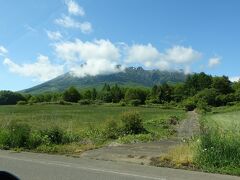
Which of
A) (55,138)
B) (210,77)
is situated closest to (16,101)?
(210,77)

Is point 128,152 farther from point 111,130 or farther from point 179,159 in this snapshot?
point 111,130

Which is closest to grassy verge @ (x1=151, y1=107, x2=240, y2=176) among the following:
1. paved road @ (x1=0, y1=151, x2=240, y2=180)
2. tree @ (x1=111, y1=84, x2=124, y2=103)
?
paved road @ (x1=0, y1=151, x2=240, y2=180)

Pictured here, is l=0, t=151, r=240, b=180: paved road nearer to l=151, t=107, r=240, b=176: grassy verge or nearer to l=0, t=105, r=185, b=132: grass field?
l=151, t=107, r=240, b=176: grassy verge

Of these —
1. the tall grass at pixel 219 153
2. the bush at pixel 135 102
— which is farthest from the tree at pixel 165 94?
the tall grass at pixel 219 153

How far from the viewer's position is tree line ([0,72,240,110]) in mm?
137625

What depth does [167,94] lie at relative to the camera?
16212cm

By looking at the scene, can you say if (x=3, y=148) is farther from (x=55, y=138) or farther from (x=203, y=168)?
(x=203, y=168)

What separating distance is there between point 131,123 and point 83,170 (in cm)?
1425

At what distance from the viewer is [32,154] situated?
17094 millimetres

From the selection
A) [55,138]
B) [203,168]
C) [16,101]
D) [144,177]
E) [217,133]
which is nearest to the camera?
[144,177]

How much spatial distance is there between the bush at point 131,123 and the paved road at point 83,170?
435 inches

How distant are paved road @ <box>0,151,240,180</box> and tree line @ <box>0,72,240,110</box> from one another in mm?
121584

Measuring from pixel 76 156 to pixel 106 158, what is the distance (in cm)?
116

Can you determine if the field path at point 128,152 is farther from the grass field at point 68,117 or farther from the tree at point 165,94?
the tree at point 165,94
